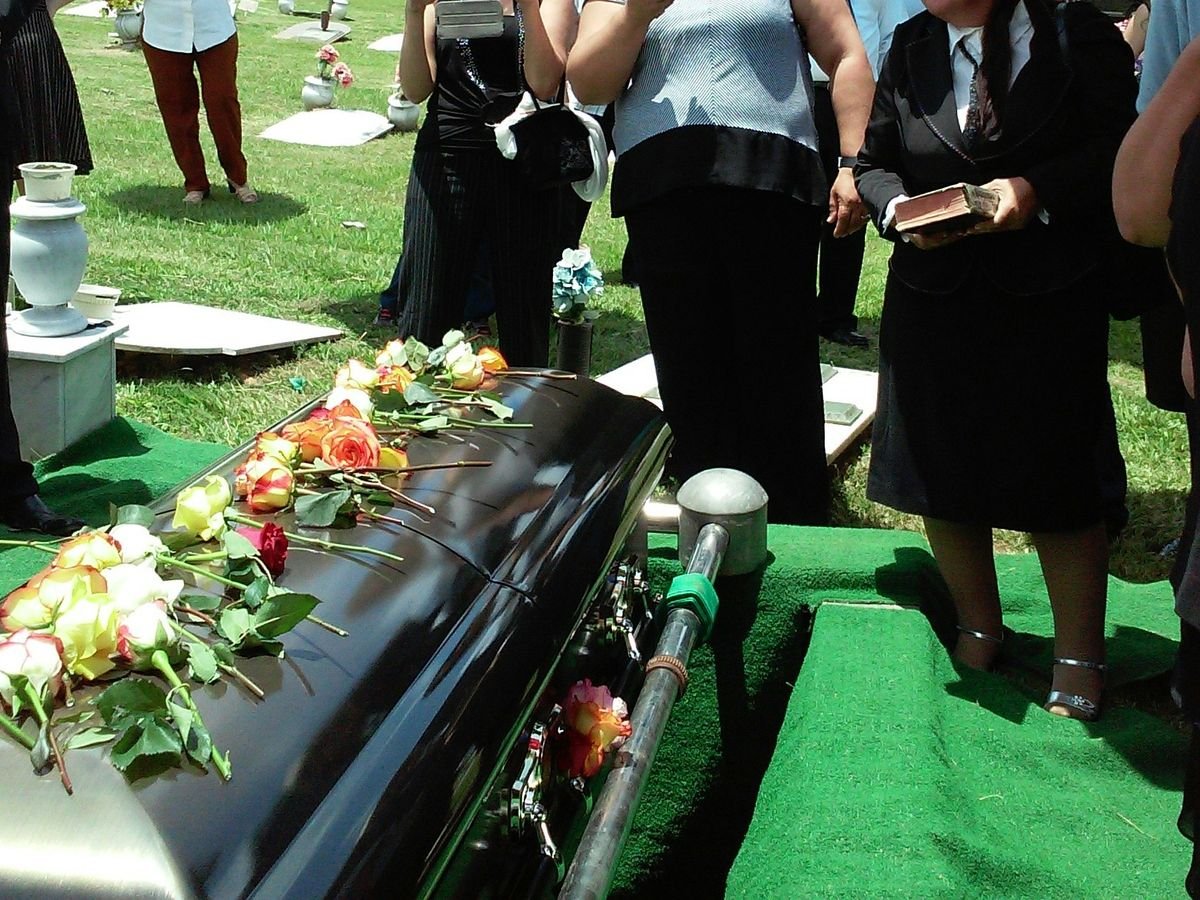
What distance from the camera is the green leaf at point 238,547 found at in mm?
1242

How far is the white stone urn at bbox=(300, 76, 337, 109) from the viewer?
489 inches

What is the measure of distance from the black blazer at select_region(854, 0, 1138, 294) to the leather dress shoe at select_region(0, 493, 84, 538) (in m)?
2.01

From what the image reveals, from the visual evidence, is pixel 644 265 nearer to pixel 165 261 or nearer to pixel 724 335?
pixel 724 335

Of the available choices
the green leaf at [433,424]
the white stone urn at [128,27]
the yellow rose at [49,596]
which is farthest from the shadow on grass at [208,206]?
the white stone urn at [128,27]

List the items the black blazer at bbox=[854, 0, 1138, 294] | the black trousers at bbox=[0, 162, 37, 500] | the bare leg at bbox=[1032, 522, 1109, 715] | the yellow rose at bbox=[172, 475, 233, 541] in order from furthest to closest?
1. the black trousers at bbox=[0, 162, 37, 500]
2. the bare leg at bbox=[1032, 522, 1109, 715]
3. the black blazer at bbox=[854, 0, 1138, 294]
4. the yellow rose at bbox=[172, 475, 233, 541]

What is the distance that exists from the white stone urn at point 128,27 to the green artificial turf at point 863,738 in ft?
51.0

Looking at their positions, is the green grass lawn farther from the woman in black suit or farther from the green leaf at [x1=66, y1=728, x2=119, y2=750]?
the green leaf at [x1=66, y1=728, x2=119, y2=750]

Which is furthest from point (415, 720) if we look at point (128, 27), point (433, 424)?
point (128, 27)

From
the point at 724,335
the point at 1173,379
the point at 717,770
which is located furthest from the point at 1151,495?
the point at 717,770

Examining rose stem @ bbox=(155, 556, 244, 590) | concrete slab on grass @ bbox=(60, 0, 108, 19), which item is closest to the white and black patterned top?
rose stem @ bbox=(155, 556, 244, 590)

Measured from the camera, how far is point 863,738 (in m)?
1.81

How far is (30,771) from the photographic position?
36.9 inches

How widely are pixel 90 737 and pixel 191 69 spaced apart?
7258 mm

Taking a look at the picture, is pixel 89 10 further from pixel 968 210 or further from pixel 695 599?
pixel 695 599
